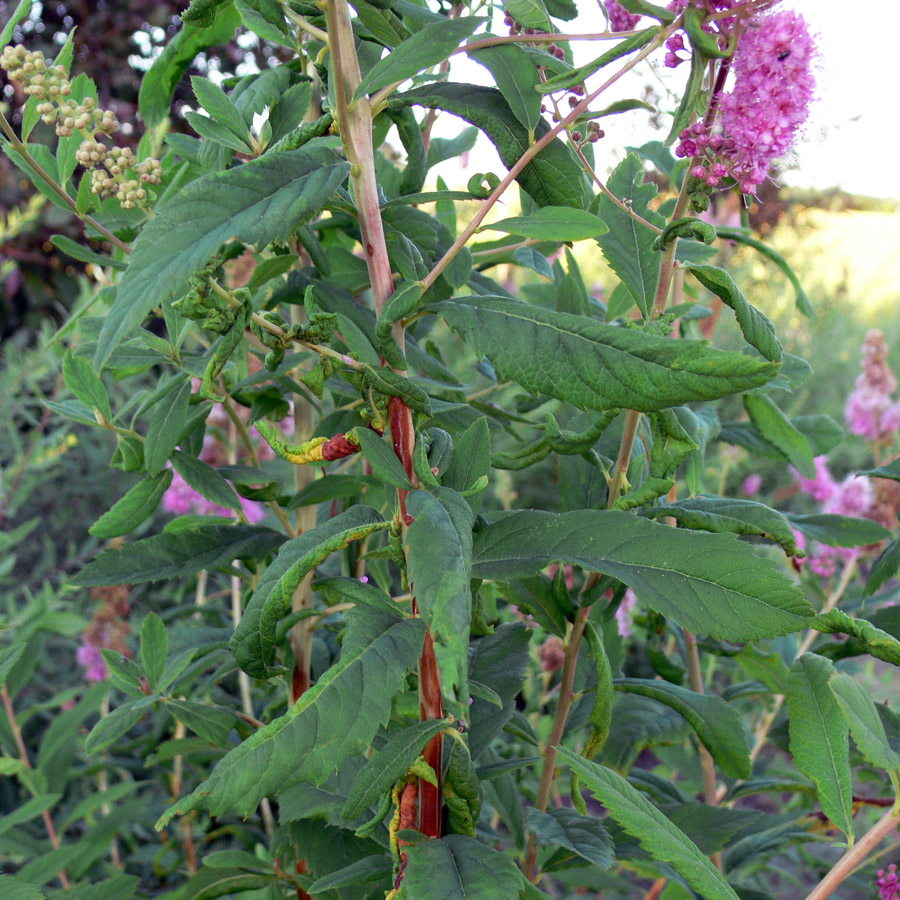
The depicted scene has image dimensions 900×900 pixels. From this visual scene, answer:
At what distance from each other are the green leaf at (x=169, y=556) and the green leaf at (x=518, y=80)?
508mm

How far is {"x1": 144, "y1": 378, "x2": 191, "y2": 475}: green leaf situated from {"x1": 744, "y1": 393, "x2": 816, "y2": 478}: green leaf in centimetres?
66

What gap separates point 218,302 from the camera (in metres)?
0.57

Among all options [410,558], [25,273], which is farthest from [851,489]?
[25,273]

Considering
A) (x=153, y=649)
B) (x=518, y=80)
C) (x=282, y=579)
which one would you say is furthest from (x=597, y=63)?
(x=153, y=649)

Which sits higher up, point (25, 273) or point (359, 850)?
point (25, 273)

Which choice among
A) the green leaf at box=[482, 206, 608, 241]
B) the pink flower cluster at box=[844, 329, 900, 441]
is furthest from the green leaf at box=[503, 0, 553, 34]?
the pink flower cluster at box=[844, 329, 900, 441]

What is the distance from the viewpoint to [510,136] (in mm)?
646

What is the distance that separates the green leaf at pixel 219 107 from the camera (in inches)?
25.1

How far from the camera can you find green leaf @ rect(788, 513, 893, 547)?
1.02 m

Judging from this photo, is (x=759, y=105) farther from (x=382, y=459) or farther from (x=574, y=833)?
(x=574, y=833)

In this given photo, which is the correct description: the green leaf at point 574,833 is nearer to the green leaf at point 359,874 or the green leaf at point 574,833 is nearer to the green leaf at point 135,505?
the green leaf at point 359,874

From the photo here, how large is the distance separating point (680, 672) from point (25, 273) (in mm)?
2667

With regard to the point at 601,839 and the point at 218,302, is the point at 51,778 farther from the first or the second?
the point at 218,302

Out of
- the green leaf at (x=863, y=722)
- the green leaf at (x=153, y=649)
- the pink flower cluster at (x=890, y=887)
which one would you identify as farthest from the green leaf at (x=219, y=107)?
the pink flower cluster at (x=890, y=887)
